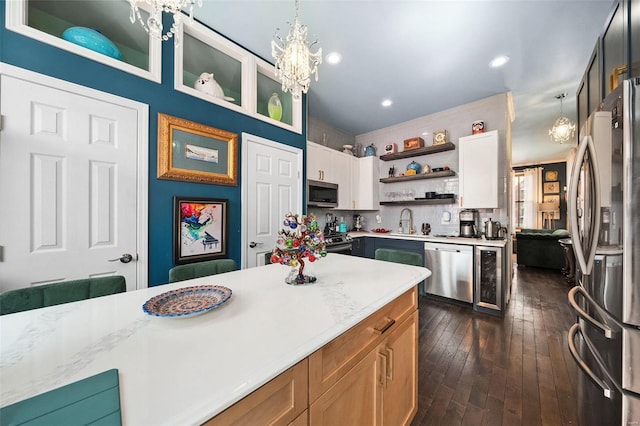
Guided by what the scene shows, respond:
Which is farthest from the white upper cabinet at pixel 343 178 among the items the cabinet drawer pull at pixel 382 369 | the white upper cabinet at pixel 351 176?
the cabinet drawer pull at pixel 382 369

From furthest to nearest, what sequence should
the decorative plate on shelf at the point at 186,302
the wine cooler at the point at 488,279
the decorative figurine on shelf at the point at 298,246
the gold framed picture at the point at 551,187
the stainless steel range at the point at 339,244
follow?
the gold framed picture at the point at 551,187 → the stainless steel range at the point at 339,244 → the wine cooler at the point at 488,279 → the decorative figurine on shelf at the point at 298,246 → the decorative plate on shelf at the point at 186,302

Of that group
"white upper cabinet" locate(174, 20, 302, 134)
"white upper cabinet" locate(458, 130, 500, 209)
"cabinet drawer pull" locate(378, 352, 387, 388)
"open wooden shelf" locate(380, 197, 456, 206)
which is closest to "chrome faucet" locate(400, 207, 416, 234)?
"open wooden shelf" locate(380, 197, 456, 206)

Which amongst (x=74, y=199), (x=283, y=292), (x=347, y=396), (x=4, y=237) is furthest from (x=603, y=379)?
(x=4, y=237)

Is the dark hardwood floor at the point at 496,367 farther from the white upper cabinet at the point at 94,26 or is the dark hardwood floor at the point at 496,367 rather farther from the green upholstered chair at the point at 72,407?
the white upper cabinet at the point at 94,26

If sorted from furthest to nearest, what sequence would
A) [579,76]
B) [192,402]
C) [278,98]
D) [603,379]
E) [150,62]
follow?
[278,98] < [579,76] < [150,62] < [603,379] < [192,402]

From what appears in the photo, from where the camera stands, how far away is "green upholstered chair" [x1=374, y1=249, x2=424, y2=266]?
1855 mm

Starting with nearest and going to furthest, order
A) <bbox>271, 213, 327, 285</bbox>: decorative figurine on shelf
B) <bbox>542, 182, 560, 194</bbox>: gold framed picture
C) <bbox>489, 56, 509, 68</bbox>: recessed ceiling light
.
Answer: <bbox>271, 213, 327, 285</bbox>: decorative figurine on shelf, <bbox>489, 56, 509, 68</bbox>: recessed ceiling light, <bbox>542, 182, 560, 194</bbox>: gold framed picture

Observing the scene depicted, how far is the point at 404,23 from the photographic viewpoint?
205 cm

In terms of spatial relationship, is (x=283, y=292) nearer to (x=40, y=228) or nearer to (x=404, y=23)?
(x=40, y=228)

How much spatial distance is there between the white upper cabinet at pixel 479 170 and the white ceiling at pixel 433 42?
27.2 inches

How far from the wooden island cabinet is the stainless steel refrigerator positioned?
31.0 inches

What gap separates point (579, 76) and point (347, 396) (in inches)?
169

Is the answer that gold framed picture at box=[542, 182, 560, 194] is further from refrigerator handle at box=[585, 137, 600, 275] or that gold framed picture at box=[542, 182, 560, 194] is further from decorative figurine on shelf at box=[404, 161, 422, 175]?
refrigerator handle at box=[585, 137, 600, 275]

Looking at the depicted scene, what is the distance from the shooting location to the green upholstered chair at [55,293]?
1005 millimetres
